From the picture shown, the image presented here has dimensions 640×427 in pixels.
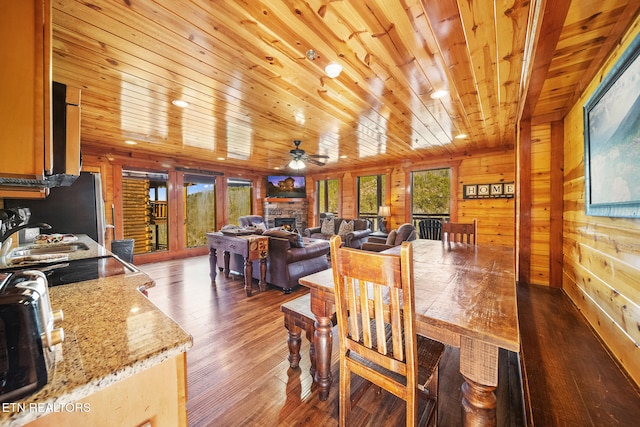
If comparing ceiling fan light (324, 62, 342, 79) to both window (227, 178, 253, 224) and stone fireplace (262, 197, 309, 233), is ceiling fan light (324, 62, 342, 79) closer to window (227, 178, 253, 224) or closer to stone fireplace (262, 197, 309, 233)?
stone fireplace (262, 197, 309, 233)

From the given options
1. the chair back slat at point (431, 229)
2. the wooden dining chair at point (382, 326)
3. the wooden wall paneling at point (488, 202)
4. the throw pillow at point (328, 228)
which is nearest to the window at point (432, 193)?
the chair back slat at point (431, 229)

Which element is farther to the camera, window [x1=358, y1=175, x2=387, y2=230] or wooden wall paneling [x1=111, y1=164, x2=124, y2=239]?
window [x1=358, y1=175, x2=387, y2=230]

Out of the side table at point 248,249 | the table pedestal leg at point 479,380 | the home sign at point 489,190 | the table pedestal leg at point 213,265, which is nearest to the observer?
the table pedestal leg at point 479,380

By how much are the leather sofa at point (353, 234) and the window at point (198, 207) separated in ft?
8.79

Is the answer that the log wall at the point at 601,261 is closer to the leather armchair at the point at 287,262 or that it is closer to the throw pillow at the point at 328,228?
the leather armchair at the point at 287,262

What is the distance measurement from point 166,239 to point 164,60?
483 cm

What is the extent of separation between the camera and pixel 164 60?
74.0 inches

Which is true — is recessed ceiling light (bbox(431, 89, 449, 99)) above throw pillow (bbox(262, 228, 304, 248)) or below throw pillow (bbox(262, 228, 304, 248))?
above

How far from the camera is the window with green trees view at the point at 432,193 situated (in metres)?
7.34

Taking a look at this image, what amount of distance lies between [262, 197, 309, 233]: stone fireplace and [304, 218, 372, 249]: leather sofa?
0.96m

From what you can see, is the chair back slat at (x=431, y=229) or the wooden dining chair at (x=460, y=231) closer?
the wooden dining chair at (x=460, y=231)

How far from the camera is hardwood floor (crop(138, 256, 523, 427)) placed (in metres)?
1.48

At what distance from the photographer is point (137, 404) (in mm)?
657

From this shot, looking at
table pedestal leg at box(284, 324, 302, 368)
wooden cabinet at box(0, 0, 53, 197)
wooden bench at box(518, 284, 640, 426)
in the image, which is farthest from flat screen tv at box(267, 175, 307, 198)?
wooden cabinet at box(0, 0, 53, 197)
